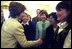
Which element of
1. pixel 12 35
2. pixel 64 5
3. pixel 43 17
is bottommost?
pixel 12 35

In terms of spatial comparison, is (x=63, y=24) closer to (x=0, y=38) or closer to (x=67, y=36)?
(x=67, y=36)

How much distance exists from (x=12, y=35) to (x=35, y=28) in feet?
0.80

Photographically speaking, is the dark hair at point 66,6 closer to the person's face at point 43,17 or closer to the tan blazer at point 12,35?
the person's face at point 43,17

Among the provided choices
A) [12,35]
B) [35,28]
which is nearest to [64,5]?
[35,28]

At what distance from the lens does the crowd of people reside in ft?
7.77

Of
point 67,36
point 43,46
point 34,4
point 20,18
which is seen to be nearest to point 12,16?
point 20,18

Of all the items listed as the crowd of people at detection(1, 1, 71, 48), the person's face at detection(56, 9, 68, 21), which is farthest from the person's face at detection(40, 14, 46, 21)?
the person's face at detection(56, 9, 68, 21)

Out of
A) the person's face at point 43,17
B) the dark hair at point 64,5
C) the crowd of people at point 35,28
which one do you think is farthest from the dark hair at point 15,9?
the dark hair at point 64,5

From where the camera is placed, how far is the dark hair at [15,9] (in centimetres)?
238

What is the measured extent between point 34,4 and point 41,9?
0.09 metres

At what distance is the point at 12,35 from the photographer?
94.0 inches

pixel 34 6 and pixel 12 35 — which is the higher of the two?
Answer: pixel 34 6

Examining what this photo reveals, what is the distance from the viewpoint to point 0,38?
2.41 meters

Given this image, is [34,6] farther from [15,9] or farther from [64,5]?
[64,5]
